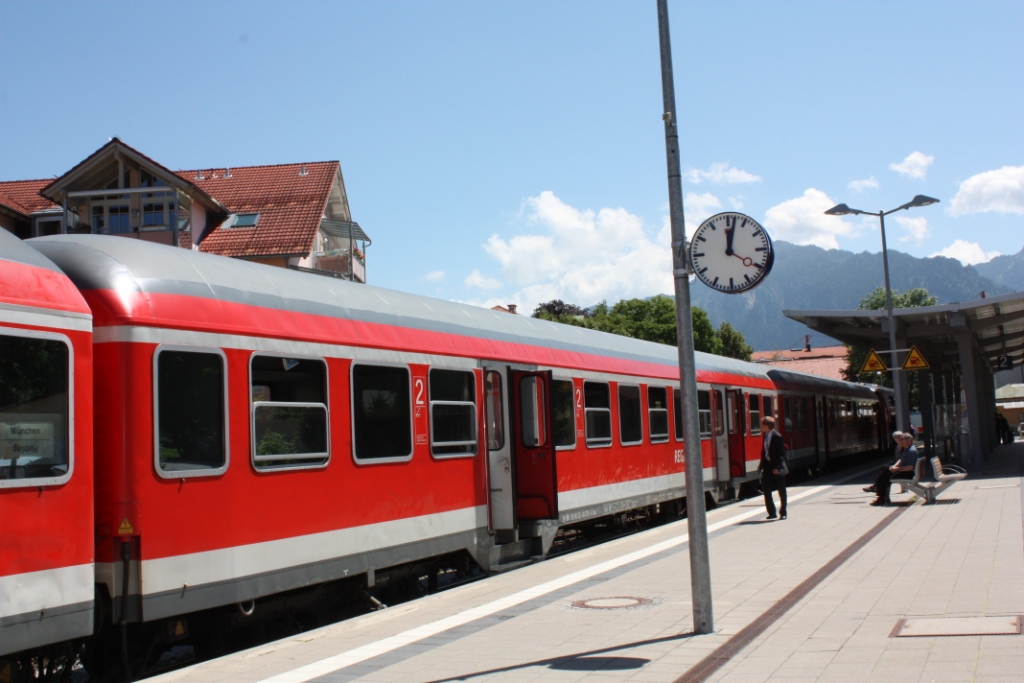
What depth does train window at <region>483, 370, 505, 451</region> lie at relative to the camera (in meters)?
11.8

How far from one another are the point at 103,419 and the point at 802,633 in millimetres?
5100

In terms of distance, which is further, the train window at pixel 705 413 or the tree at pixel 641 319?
the tree at pixel 641 319

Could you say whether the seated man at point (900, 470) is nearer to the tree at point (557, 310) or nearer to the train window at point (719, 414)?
the train window at point (719, 414)

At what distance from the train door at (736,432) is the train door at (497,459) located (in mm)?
9996

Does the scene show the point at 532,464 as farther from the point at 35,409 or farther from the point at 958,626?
the point at 35,409

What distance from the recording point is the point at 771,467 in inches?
670

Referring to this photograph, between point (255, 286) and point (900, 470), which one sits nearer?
point (255, 286)

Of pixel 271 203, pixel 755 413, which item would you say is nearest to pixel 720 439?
pixel 755 413

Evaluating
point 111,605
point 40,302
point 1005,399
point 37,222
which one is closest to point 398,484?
point 111,605

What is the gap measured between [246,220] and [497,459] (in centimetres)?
2757

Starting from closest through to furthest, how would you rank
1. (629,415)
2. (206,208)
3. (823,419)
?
1. (629,415)
2. (823,419)
3. (206,208)

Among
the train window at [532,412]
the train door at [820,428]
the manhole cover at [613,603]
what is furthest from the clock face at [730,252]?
the train door at [820,428]

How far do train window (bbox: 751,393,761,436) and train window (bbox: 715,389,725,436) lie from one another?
2265 millimetres

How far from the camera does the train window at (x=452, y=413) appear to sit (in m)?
10.7
